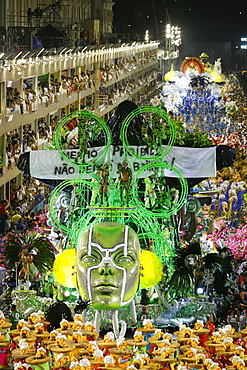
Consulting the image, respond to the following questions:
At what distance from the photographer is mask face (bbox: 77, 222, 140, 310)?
1772 centimetres

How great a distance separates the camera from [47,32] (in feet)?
190

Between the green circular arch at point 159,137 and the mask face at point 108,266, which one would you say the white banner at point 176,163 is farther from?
the mask face at point 108,266

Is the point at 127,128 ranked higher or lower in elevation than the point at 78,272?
higher

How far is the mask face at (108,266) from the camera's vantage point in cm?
1772

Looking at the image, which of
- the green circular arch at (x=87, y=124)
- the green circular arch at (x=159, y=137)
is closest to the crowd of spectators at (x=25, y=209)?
the green circular arch at (x=87, y=124)

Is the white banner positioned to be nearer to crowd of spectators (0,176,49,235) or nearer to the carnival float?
the carnival float

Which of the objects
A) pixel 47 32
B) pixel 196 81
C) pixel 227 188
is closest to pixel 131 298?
pixel 227 188

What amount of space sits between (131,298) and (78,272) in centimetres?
106

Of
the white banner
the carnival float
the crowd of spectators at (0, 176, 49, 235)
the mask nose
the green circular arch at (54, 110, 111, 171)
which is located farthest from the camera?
the crowd of spectators at (0, 176, 49, 235)

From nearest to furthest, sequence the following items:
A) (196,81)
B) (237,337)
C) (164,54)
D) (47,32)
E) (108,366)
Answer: (108,366), (237,337), (47,32), (196,81), (164,54)

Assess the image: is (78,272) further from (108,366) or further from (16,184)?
(16,184)

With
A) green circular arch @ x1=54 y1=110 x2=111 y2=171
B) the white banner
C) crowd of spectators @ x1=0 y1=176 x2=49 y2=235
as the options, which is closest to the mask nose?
green circular arch @ x1=54 y1=110 x2=111 y2=171

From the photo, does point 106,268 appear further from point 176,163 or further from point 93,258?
point 176,163

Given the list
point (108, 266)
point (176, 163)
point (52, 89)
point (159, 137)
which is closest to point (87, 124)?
point (159, 137)
